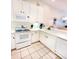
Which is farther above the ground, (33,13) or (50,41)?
(33,13)

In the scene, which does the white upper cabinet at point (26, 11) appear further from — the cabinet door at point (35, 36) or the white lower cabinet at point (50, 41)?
the white lower cabinet at point (50, 41)

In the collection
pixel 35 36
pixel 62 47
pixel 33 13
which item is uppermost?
pixel 33 13

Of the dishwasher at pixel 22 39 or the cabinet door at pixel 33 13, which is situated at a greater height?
the cabinet door at pixel 33 13

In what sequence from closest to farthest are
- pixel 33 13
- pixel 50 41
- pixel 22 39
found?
pixel 50 41, pixel 22 39, pixel 33 13

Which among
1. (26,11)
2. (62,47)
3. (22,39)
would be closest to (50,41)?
(62,47)

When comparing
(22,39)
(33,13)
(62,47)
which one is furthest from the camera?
(33,13)

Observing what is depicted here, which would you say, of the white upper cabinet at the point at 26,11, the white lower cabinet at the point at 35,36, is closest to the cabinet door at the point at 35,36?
the white lower cabinet at the point at 35,36

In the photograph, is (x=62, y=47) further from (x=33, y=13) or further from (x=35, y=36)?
(x=33, y=13)

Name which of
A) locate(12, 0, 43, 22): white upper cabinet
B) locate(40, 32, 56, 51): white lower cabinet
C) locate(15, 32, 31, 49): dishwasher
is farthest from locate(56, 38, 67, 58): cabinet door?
locate(12, 0, 43, 22): white upper cabinet

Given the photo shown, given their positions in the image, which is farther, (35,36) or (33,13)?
(33,13)

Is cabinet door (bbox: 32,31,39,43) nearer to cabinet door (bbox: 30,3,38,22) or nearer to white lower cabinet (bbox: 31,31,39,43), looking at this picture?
white lower cabinet (bbox: 31,31,39,43)
